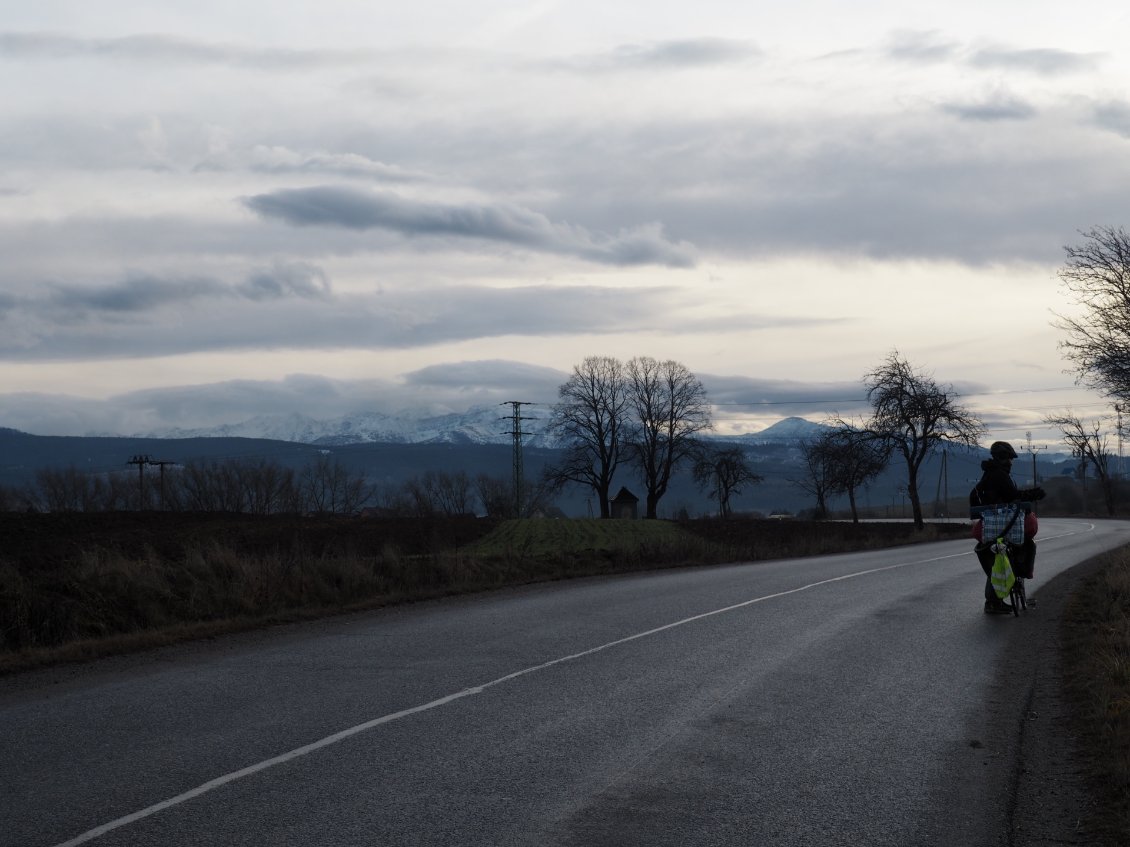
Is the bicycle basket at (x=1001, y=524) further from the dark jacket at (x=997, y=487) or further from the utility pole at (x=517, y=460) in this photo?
the utility pole at (x=517, y=460)

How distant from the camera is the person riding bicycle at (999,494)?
1443cm

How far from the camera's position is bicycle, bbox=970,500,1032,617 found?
14398 mm

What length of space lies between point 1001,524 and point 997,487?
48 cm

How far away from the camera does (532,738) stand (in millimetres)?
7852

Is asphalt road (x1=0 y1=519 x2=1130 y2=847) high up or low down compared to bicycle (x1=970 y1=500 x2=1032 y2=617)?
down

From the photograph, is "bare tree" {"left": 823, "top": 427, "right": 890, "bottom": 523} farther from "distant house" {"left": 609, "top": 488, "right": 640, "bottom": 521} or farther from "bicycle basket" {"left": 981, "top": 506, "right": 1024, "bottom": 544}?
"bicycle basket" {"left": 981, "top": 506, "right": 1024, "bottom": 544}

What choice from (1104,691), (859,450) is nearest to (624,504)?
(859,450)

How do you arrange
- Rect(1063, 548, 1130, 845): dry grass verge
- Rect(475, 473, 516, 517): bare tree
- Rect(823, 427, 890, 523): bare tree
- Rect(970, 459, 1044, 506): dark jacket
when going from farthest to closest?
Rect(475, 473, 516, 517): bare tree, Rect(823, 427, 890, 523): bare tree, Rect(970, 459, 1044, 506): dark jacket, Rect(1063, 548, 1130, 845): dry grass verge

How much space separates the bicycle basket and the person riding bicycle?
71 millimetres

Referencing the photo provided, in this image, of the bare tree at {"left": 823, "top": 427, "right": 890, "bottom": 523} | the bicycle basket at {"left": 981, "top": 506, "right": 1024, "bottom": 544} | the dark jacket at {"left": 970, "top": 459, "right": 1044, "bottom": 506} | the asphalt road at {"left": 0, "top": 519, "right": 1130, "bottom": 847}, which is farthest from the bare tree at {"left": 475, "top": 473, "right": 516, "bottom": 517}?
the asphalt road at {"left": 0, "top": 519, "right": 1130, "bottom": 847}

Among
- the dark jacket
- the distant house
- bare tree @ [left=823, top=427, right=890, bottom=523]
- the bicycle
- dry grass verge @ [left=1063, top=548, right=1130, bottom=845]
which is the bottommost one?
the distant house

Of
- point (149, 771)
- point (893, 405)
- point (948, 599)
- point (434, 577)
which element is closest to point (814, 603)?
point (948, 599)

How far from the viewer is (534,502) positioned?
117 m

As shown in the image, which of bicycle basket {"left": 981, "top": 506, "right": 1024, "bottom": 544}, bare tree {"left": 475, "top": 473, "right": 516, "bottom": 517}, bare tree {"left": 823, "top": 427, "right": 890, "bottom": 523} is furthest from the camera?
bare tree {"left": 475, "top": 473, "right": 516, "bottom": 517}
